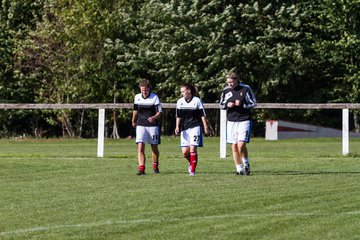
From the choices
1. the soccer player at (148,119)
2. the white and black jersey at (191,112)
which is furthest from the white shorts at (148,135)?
the white and black jersey at (191,112)

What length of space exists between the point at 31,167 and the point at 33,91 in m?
29.8

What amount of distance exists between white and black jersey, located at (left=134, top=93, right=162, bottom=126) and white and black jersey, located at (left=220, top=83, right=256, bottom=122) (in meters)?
1.31

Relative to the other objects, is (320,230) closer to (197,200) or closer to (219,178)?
(197,200)

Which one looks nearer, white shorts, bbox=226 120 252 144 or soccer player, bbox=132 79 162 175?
white shorts, bbox=226 120 252 144

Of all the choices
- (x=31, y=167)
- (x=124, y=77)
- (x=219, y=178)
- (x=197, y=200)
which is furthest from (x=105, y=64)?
(x=197, y=200)

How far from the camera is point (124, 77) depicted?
165 feet

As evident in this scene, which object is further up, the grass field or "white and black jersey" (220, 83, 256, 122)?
"white and black jersey" (220, 83, 256, 122)

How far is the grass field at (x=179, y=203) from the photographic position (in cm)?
1141

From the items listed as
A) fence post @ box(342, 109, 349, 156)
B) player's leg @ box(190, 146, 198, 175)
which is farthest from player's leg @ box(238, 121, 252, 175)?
fence post @ box(342, 109, 349, 156)

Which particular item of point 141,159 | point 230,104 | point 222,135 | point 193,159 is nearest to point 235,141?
point 230,104

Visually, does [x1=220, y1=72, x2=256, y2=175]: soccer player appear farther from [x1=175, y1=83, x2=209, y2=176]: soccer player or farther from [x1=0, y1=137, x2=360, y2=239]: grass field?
[x1=175, y1=83, x2=209, y2=176]: soccer player

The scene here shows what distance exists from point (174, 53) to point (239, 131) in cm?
2775

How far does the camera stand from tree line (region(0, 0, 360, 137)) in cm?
4759

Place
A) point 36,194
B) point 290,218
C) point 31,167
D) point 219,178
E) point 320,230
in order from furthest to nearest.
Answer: point 31,167, point 219,178, point 36,194, point 290,218, point 320,230
